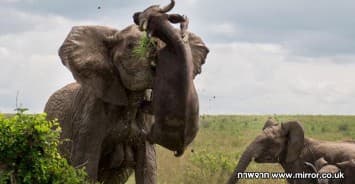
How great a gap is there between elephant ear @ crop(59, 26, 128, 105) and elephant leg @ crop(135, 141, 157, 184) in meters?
0.77

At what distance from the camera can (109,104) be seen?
968 centimetres

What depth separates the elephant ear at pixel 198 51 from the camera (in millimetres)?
9094

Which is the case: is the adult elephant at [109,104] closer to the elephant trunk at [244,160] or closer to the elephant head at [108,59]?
the elephant head at [108,59]

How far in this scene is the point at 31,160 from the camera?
267 inches

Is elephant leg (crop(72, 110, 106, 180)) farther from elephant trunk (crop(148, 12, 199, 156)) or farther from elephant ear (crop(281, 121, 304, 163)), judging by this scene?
elephant ear (crop(281, 121, 304, 163))

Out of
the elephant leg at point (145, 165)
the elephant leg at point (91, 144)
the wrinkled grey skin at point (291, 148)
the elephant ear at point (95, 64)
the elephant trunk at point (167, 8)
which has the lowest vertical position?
the wrinkled grey skin at point (291, 148)

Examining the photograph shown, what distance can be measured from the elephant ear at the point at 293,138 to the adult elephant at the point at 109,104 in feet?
19.5

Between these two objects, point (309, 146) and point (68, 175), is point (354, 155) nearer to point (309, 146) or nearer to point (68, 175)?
point (309, 146)

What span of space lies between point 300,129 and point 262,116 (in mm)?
46307

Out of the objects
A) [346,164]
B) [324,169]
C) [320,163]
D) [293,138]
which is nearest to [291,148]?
[293,138]

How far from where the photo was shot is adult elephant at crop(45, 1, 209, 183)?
9.17 meters

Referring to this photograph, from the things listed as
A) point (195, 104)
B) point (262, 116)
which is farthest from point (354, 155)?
point (262, 116)

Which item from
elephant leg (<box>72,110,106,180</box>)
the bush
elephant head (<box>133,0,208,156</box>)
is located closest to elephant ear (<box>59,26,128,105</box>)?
elephant leg (<box>72,110,106,180</box>)

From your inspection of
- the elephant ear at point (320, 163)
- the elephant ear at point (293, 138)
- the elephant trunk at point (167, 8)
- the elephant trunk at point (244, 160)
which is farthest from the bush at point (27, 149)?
the elephant ear at point (293, 138)
